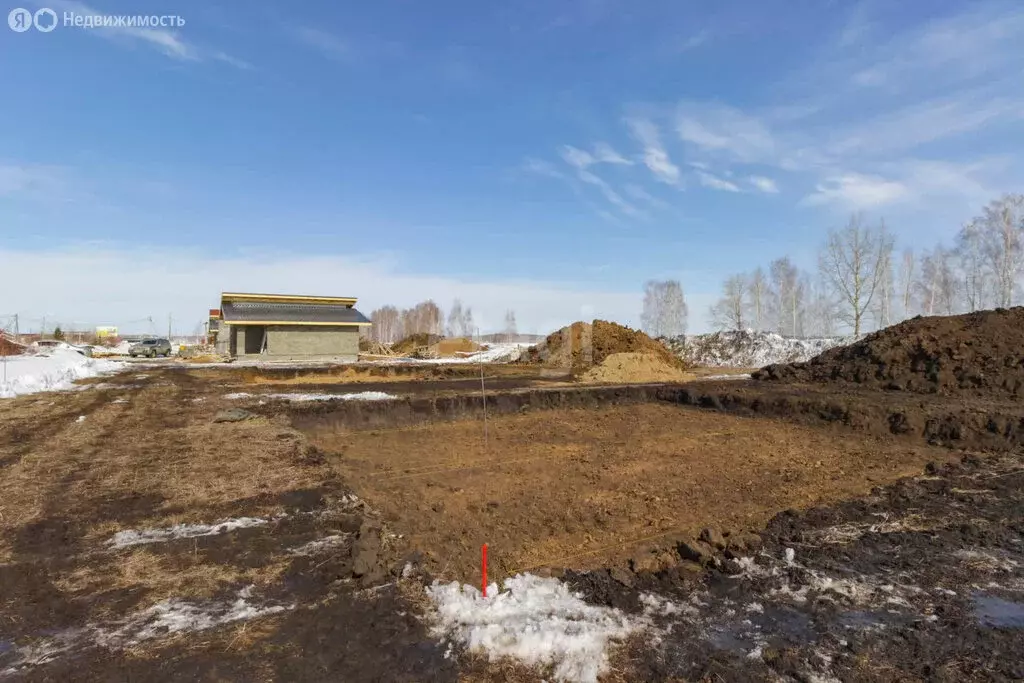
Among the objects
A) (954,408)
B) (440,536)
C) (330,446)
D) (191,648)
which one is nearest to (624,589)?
(440,536)

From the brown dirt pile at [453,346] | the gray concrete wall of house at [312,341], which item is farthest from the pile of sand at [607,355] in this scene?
the brown dirt pile at [453,346]

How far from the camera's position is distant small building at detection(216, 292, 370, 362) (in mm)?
35219

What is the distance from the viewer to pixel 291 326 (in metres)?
35.4

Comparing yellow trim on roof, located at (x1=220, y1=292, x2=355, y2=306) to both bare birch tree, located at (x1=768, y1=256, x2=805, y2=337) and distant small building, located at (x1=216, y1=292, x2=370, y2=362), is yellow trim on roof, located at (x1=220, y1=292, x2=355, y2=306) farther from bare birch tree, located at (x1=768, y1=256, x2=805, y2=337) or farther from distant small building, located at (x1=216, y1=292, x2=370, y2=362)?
bare birch tree, located at (x1=768, y1=256, x2=805, y2=337)

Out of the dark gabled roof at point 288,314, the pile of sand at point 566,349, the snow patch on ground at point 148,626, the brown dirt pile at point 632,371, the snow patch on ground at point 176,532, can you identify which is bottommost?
the snow patch on ground at point 148,626

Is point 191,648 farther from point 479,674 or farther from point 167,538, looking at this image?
point 167,538

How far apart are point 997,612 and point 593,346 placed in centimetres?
2734

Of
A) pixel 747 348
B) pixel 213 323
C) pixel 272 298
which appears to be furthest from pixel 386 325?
pixel 747 348

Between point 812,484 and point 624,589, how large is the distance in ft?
15.1

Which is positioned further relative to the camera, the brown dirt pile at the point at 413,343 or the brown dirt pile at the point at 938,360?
the brown dirt pile at the point at 413,343

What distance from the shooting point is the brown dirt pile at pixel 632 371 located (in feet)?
77.3

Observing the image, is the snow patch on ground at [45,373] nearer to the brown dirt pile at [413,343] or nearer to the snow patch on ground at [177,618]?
the snow patch on ground at [177,618]

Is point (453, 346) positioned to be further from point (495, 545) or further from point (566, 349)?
point (495, 545)

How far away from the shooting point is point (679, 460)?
28.7 ft
